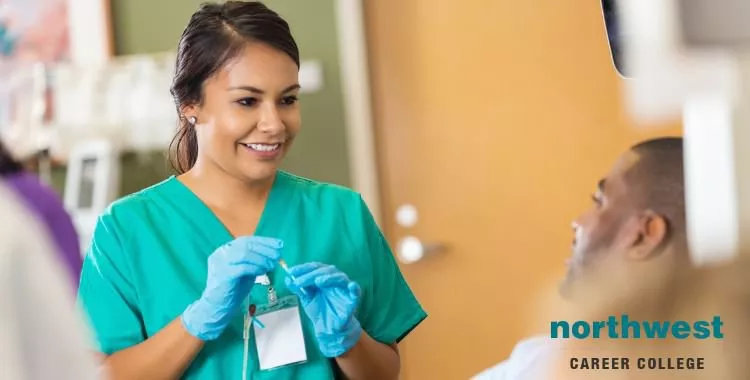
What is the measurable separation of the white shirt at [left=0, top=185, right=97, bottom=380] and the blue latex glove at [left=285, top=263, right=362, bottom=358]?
0.58m

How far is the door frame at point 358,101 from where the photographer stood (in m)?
1.66

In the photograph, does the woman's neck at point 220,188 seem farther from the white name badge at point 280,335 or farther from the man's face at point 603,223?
the man's face at point 603,223

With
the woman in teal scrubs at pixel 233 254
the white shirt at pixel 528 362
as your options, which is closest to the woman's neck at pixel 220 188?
the woman in teal scrubs at pixel 233 254

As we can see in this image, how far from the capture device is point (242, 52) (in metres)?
1.33

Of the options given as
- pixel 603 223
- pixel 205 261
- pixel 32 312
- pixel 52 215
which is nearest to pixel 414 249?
pixel 603 223

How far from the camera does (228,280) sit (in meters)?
1.25

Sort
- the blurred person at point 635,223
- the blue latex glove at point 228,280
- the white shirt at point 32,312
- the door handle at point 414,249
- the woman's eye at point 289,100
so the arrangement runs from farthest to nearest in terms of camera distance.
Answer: the door handle at point 414,249 → the blurred person at point 635,223 → the woman's eye at point 289,100 → the blue latex glove at point 228,280 → the white shirt at point 32,312

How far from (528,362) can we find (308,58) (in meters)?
0.62

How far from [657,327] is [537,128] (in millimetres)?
379

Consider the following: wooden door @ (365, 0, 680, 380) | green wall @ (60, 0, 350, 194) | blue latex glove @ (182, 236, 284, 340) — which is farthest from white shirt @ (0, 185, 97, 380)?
wooden door @ (365, 0, 680, 380)

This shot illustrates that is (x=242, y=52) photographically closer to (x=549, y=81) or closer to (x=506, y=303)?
(x=549, y=81)

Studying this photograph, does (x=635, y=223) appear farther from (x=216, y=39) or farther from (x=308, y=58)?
(x=216, y=39)

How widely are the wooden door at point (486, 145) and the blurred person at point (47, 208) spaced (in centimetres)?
55

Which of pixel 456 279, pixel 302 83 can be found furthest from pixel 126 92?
pixel 456 279
